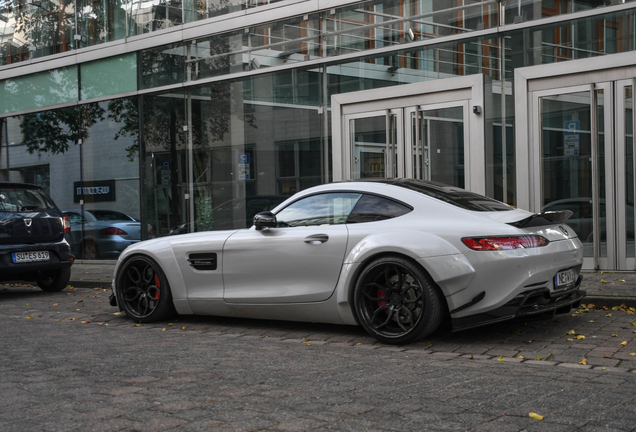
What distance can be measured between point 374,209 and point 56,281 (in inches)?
263

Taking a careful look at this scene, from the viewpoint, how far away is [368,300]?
570cm

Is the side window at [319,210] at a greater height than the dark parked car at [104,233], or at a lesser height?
greater

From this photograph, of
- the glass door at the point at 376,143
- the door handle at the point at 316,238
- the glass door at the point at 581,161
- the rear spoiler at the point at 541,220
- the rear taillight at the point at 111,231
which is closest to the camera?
the rear spoiler at the point at 541,220

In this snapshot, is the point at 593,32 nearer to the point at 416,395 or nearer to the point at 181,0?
the point at 416,395

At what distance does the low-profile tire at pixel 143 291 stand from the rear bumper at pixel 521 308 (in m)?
3.07

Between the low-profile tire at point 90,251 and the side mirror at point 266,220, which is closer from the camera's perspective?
the side mirror at point 266,220

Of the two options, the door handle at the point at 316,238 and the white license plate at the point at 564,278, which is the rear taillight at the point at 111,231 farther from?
the white license plate at the point at 564,278

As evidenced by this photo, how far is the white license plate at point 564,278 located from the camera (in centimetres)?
547

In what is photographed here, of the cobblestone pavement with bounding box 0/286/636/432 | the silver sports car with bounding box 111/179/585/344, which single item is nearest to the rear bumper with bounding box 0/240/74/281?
the cobblestone pavement with bounding box 0/286/636/432

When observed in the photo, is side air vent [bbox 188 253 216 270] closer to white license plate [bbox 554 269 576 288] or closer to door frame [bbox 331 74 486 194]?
white license plate [bbox 554 269 576 288]

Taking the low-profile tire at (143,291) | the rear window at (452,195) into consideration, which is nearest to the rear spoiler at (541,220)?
the rear window at (452,195)

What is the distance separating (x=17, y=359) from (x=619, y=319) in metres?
5.09

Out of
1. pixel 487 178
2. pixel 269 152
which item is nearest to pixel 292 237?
pixel 487 178

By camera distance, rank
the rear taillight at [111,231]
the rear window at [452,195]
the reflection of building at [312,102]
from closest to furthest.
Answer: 1. the rear window at [452,195]
2. the reflection of building at [312,102]
3. the rear taillight at [111,231]
